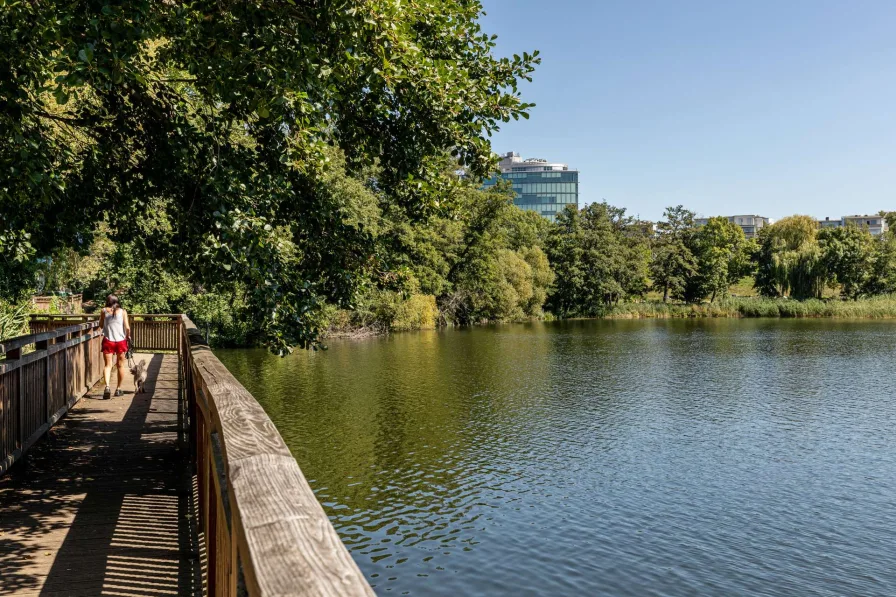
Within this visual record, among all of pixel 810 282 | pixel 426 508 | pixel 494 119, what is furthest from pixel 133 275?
pixel 810 282

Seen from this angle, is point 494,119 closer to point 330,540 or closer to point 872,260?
point 330,540

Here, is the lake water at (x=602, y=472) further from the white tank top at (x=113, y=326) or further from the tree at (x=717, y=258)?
the tree at (x=717, y=258)

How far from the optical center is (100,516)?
563cm

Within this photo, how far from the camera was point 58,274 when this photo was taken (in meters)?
27.3

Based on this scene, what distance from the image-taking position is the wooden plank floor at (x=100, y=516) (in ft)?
14.4

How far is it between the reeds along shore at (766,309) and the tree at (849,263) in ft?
9.62

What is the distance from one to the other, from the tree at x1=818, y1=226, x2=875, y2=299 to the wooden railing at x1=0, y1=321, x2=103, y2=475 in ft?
227

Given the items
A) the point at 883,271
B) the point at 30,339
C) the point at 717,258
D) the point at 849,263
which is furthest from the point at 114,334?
the point at 883,271

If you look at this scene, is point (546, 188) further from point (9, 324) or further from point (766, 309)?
point (9, 324)

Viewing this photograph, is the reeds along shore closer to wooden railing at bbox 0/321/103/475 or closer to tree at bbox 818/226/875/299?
tree at bbox 818/226/875/299

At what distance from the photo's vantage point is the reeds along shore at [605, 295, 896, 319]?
2366 inches

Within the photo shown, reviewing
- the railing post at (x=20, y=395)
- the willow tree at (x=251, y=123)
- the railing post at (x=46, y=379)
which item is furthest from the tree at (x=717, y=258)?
the railing post at (x=20, y=395)

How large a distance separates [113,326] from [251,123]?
16.7 feet

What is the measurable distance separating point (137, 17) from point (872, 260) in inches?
3018
